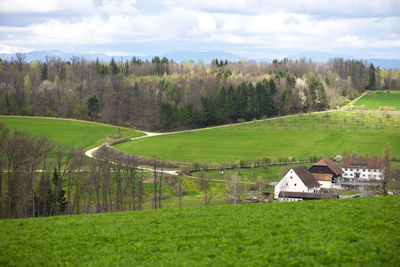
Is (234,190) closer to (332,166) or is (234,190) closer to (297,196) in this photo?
(297,196)

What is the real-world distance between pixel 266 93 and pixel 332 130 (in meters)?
20.6

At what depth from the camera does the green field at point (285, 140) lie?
57812 mm

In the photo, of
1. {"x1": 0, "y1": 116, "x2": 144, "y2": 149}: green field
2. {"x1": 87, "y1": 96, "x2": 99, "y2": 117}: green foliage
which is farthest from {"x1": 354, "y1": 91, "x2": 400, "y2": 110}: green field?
{"x1": 87, "y1": 96, "x2": 99, "y2": 117}: green foliage

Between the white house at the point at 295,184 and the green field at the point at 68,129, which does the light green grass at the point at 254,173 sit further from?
the green field at the point at 68,129

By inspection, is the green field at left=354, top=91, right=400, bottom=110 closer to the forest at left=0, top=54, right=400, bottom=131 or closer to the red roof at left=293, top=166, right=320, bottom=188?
the forest at left=0, top=54, right=400, bottom=131

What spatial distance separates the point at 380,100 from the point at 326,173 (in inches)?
2749

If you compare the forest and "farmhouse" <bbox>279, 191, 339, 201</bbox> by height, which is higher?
the forest

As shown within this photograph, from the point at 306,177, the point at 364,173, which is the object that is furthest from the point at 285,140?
the point at 306,177

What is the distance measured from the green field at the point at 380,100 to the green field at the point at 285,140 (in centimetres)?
1922

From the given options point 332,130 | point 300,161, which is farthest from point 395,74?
point 300,161

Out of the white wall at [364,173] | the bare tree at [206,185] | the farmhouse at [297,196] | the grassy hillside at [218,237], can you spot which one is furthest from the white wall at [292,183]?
the grassy hillside at [218,237]

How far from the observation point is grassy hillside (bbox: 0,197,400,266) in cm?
1077

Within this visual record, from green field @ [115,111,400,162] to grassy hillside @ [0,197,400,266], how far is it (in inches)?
1548

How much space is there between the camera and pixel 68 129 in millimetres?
77688
